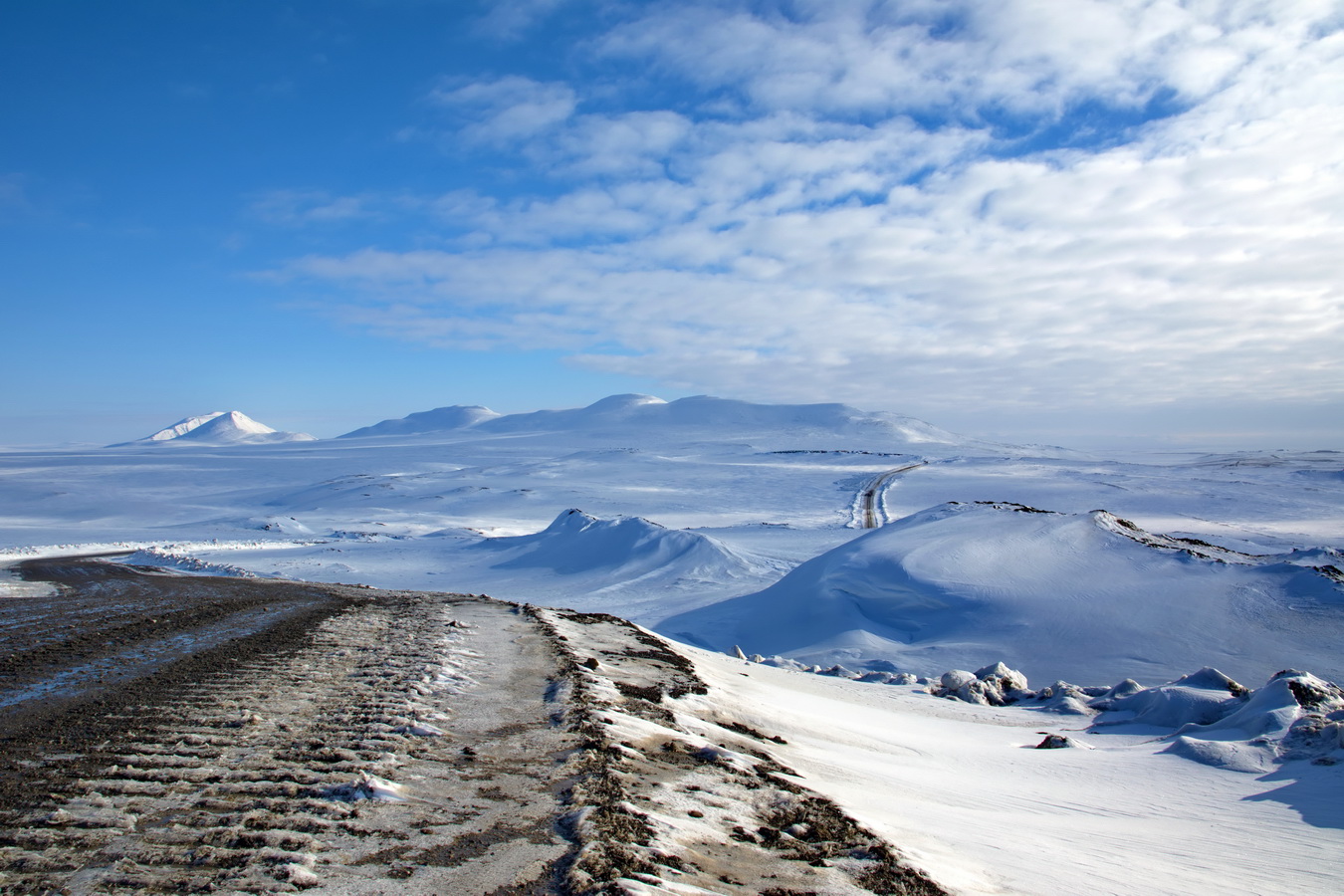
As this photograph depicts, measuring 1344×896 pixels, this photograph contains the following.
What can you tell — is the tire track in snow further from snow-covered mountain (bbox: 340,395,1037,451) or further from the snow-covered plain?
snow-covered mountain (bbox: 340,395,1037,451)

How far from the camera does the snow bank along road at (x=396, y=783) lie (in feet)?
8.77

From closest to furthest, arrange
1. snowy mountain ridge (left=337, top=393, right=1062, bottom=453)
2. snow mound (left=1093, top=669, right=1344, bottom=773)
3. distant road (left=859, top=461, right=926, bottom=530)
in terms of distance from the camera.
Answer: snow mound (left=1093, top=669, right=1344, bottom=773) → distant road (left=859, top=461, right=926, bottom=530) → snowy mountain ridge (left=337, top=393, right=1062, bottom=453)

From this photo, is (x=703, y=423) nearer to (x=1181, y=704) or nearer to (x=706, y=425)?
(x=706, y=425)

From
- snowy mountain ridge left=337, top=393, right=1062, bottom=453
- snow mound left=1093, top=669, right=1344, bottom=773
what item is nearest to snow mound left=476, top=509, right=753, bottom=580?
snow mound left=1093, top=669, right=1344, bottom=773

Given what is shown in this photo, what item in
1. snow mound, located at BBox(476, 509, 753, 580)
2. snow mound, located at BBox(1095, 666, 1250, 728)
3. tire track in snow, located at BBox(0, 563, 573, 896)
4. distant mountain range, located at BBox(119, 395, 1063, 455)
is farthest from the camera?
distant mountain range, located at BBox(119, 395, 1063, 455)

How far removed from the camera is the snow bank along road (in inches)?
105

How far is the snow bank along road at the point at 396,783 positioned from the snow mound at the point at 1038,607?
618cm

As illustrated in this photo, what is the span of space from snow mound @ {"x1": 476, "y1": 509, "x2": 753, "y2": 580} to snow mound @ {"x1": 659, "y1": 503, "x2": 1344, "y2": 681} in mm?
3813

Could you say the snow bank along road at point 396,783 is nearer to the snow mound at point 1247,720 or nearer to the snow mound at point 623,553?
the snow mound at point 1247,720

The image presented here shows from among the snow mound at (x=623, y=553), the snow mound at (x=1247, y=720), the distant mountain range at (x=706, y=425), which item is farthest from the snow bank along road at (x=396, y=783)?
the distant mountain range at (x=706, y=425)

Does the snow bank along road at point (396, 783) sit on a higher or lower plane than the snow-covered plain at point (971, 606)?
higher

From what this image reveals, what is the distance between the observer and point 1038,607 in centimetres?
1173

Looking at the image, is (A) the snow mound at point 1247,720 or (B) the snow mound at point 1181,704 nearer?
(A) the snow mound at point 1247,720

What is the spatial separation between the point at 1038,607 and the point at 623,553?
11.9 metres
